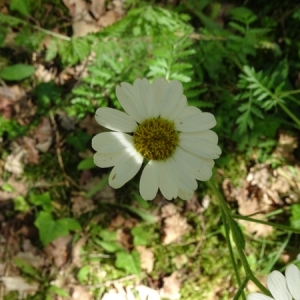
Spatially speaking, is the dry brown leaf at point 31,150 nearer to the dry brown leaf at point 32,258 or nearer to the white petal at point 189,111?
the dry brown leaf at point 32,258

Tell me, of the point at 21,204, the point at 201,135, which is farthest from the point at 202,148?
the point at 21,204

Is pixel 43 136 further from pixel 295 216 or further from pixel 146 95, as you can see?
pixel 295 216

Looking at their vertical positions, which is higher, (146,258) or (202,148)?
(202,148)

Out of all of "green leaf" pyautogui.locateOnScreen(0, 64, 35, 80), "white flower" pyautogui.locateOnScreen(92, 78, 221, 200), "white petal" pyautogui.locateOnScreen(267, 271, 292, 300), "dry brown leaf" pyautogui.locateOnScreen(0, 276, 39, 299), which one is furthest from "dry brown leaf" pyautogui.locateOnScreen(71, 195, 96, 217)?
"white petal" pyautogui.locateOnScreen(267, 271, 292, 300)

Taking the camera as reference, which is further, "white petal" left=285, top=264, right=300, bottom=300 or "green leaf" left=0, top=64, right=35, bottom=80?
"green leaf" left=0, top=64, right=35, bottom=80

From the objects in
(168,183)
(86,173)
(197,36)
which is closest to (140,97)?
(168,183)

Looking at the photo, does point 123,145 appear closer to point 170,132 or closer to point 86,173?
point 170,132

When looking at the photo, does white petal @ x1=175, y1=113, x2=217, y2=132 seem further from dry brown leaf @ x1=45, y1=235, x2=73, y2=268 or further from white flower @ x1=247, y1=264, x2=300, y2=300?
dry brown leaf @ x1=45, y1=235, x2=73, y2=268
